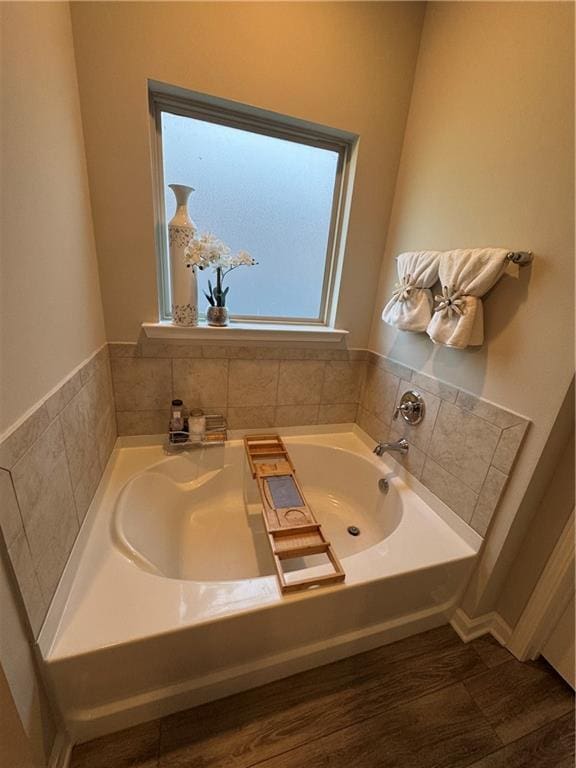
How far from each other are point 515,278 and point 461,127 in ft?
2.23

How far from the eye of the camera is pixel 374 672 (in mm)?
1116

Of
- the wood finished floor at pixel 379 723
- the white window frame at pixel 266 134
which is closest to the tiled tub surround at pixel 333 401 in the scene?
the white window frame at pixel 266 134

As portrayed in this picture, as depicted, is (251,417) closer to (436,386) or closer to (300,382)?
(300,382)

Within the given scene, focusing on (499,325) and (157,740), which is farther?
(499,325)

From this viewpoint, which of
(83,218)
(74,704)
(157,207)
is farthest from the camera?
(157,207)

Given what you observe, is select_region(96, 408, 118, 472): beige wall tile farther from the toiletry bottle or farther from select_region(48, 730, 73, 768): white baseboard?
select_region(48, 730, 73, 768): white baseboard

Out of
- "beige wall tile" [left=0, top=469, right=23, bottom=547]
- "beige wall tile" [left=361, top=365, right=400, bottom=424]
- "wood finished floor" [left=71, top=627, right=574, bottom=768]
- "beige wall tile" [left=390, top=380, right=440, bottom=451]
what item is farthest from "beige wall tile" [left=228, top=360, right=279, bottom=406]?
"wood finished floor" [left=71, top=627, right=574, bottom=768]

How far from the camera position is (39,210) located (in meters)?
0.78

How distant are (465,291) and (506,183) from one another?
37 cm

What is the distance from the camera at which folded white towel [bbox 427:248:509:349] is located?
100 cm

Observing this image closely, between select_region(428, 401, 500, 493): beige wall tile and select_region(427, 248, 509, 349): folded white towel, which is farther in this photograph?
select_region(428, 401, 500, 493): beige wall tile

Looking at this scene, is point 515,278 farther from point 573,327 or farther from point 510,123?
point 510,123

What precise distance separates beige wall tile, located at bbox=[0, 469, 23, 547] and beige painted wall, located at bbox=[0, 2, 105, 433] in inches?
4.6

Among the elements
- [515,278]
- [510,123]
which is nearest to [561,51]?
[510,123]
